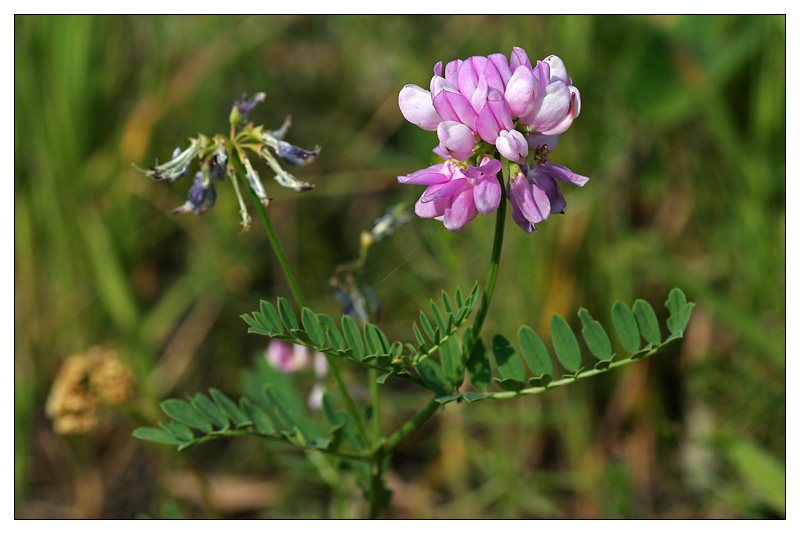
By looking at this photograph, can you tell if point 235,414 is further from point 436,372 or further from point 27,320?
point 27,320

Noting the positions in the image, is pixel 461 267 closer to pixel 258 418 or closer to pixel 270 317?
pixel 258 418

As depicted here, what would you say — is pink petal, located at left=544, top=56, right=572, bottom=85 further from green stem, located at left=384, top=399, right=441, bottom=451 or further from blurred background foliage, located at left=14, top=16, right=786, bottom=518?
blurred background foliage, located at left=14, top=16, right=786, bottom=518

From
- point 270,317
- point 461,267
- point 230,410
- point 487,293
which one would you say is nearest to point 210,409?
point 230,410

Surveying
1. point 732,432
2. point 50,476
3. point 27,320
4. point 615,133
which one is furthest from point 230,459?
point 615,133

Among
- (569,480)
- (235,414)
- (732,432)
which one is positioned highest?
(235,414)

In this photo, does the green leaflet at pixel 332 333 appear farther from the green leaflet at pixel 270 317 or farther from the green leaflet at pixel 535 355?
the green leaflet at pixel 535 355

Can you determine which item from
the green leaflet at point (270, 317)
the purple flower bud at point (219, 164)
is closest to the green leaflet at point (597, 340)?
the green leaflet at point (270, 317)
